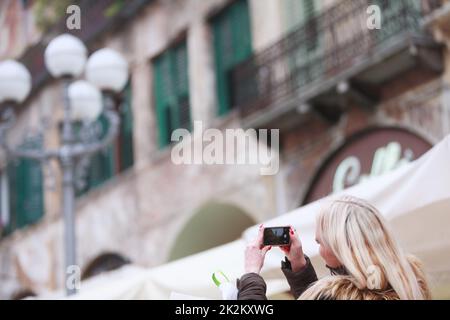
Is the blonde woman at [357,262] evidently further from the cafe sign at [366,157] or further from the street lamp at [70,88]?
the cafe sign at [366,157]

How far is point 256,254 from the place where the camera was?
12.5ft

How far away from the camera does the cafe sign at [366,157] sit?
13.2 metres

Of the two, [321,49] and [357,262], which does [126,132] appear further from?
[357,262]

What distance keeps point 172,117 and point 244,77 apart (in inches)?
121

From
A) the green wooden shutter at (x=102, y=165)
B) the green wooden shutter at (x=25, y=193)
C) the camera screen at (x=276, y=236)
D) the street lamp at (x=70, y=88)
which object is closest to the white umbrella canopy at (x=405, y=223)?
the camera screen at (x=276, y=236)

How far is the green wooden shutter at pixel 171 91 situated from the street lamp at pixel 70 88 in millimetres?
5962

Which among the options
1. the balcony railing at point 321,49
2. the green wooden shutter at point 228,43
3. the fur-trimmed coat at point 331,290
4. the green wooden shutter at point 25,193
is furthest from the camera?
the green wooden shutter at point 25,193

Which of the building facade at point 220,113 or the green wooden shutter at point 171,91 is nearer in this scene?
the building facade at point 220,113

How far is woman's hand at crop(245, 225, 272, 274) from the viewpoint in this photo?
3766 millimetres

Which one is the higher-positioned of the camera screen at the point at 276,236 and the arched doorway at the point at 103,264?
the arched doorway at the point at 103,264

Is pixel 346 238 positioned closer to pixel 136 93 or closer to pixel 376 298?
pixel 376 298

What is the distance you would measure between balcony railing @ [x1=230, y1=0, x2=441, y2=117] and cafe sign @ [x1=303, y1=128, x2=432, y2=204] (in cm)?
97

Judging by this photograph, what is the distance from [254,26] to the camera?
54.9ft

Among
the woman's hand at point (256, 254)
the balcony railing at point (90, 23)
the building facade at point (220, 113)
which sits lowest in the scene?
the woman's hand at point (256, 254)
